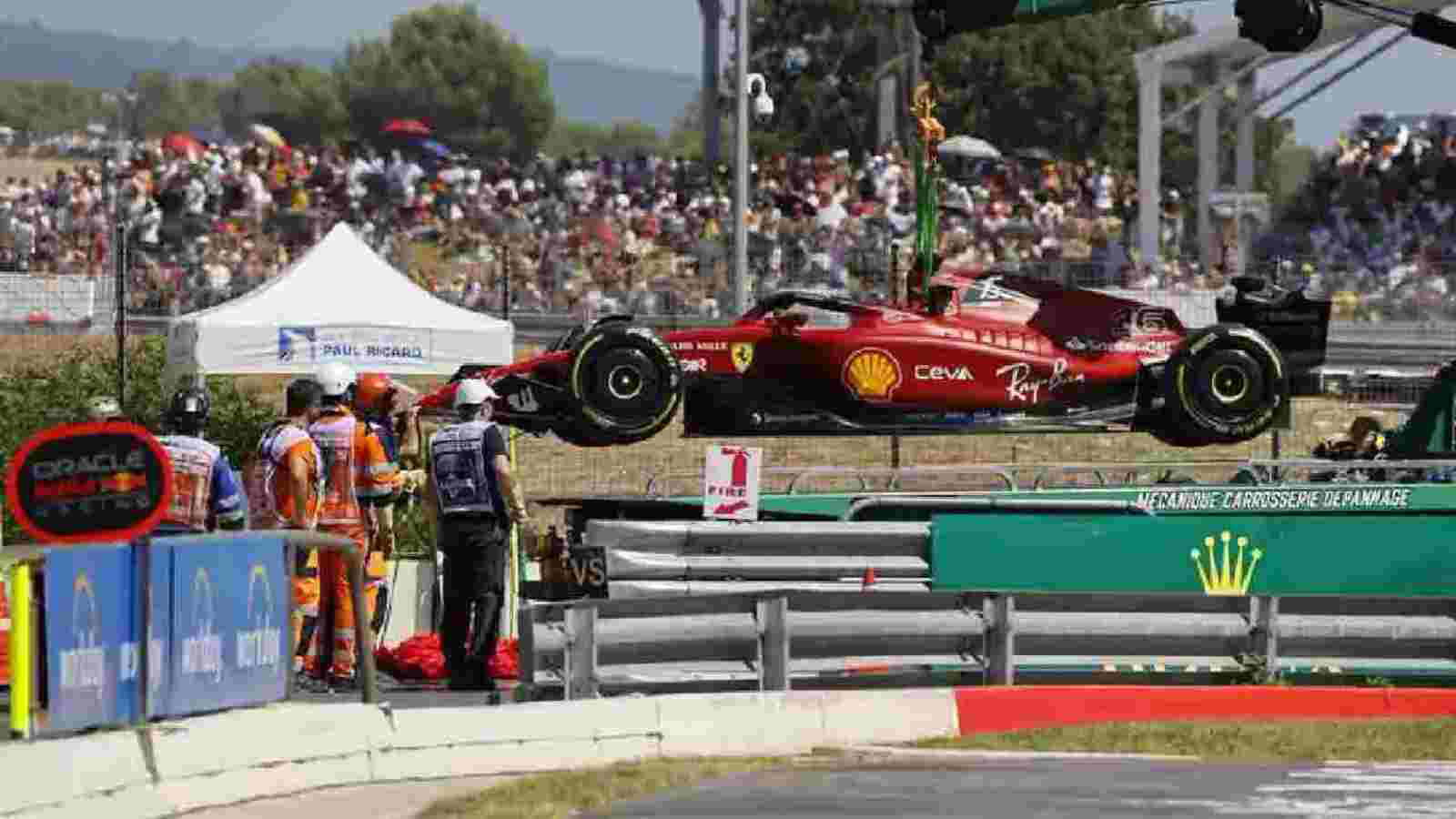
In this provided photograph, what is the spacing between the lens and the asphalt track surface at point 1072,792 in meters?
10.3

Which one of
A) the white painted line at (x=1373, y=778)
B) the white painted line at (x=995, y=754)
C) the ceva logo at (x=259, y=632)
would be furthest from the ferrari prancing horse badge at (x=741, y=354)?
the ceva logo at (x=259, y=632)

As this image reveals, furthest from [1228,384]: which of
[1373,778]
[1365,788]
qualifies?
[1365,788]

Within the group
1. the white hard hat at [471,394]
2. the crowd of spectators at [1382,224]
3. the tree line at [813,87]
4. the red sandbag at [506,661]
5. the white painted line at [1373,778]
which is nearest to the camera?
the white painted line at [1373,778]

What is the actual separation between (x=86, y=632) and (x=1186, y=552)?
327 inches

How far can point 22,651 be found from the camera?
370 inches

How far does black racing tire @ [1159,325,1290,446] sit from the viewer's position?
21797mm

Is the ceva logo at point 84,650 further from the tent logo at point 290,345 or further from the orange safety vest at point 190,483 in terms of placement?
the tent logo at point 290,345

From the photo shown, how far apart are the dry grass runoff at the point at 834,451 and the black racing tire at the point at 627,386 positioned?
12.0 ft

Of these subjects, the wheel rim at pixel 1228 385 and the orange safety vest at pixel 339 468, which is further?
the wheel rim at pixel 1228 385

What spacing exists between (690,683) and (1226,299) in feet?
34.0

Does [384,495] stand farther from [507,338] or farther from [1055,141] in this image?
[1055,141]

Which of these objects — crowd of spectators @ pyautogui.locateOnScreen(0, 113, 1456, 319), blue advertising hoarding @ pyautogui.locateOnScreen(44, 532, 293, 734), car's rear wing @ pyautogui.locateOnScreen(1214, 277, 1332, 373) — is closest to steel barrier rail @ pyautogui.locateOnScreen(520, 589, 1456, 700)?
blue advertising hoarding @ pyautogui.locateOnScreen(44, 532, 293, 734)

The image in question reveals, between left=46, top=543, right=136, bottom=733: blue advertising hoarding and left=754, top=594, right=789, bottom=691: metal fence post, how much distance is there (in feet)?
13.8

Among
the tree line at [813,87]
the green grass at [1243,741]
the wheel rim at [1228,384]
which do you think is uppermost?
the tree line at [813,87]
